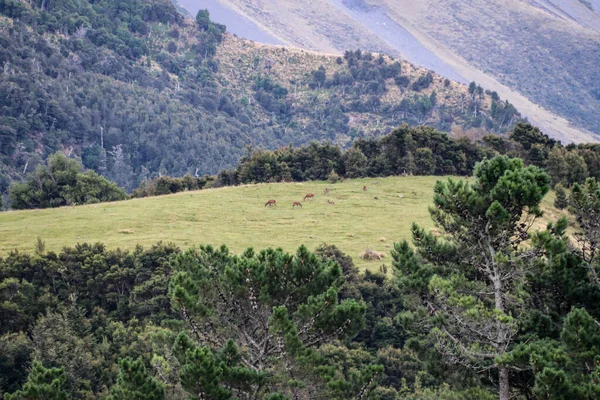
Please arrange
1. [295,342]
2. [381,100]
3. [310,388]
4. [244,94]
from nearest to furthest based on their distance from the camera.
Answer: [295,342] → [310,388] → [381,100] → [244,94]

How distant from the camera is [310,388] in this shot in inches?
→ 795

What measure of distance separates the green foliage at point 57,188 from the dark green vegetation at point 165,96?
5573cm

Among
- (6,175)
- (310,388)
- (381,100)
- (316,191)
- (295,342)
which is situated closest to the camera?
(295,342)

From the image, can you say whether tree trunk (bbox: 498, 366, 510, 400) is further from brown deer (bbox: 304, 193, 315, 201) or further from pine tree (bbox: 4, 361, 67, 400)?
brown deer (bbox: 304, 193, 315, 201)

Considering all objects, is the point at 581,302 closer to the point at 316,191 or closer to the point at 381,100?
the point at 316,191

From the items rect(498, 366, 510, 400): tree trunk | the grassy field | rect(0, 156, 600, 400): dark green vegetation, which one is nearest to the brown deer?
the grassy field

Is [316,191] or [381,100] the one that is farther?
[381,100]

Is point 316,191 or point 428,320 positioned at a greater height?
point 428,320

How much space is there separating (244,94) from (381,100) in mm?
33675

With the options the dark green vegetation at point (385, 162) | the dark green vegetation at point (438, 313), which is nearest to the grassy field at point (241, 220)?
the dark green vegetation at point (385, 162)

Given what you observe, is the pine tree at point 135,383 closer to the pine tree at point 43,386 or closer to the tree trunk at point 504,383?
the pine tree at point 43,386

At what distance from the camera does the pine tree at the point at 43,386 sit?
1914 centimetres

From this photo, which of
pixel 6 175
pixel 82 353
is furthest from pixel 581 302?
pixel 6 175

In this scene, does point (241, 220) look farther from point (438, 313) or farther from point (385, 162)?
point (438, 313)
